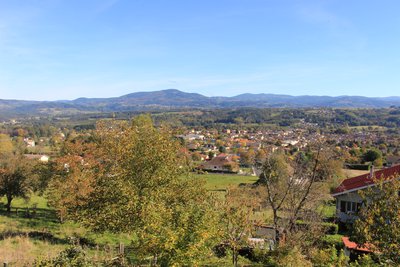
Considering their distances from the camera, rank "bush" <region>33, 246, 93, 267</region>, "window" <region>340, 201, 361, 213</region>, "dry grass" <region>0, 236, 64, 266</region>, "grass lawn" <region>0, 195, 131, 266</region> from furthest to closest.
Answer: "window" <region>340, 201, 361, 213</region> → "grass lawn" <region>0, 195, 131, 266</region> → "dry grass" <region>0, 236, 64, 266</region> → "bush" <region>33, 246, 93, 267</region>

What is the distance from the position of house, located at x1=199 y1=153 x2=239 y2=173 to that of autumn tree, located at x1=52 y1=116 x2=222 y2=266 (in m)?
64.0

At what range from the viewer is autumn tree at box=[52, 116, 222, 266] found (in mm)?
9312

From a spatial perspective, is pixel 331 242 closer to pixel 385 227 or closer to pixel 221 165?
pixel 385 227

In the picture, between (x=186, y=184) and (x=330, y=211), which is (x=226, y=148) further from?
(x=186, y=184)

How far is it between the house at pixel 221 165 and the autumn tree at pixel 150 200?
64.0 meters

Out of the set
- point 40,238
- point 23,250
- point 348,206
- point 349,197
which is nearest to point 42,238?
point 40,238

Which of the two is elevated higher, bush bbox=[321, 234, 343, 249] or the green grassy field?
the green grassy field

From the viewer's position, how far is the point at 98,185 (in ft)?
52.2

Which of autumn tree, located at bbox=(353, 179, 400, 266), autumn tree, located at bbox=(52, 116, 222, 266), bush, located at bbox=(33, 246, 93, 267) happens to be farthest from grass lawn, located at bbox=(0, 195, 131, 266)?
autumn tree, located at bbox=(353, 179, 400, 266)

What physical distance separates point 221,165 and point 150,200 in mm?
72825

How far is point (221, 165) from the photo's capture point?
280 ft

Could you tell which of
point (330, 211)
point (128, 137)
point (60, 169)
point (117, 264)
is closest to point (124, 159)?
point (128, 137)

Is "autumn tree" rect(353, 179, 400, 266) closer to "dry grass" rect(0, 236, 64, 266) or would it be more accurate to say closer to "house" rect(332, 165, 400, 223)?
"dry grass" rect(0, 236, 64, 266)

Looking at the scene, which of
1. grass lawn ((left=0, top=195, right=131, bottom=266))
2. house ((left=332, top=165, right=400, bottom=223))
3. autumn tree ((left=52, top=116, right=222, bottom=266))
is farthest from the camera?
house ((left=332, top=165, right=400, bottom=223))
